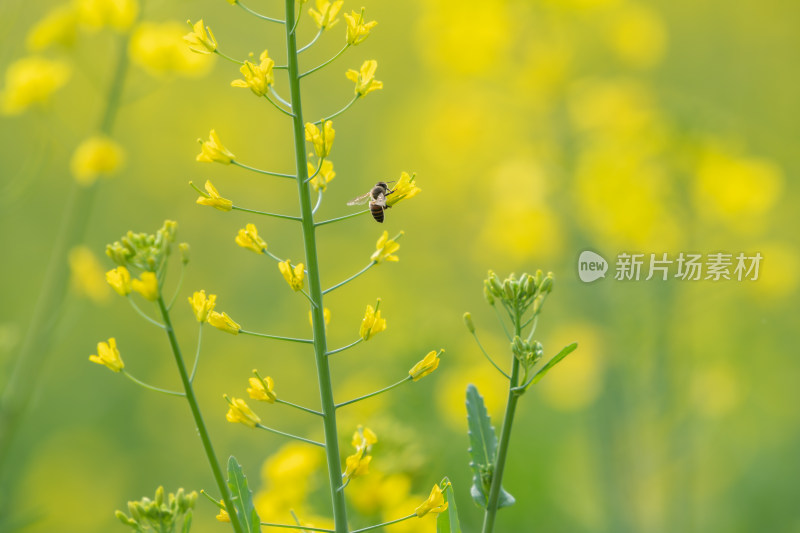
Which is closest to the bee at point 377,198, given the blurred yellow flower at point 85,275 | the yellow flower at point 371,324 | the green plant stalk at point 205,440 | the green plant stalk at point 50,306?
the yellow flower at point 371,324

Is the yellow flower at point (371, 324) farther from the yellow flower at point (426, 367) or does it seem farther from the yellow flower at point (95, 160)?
the yellow flower at point (95, 160)

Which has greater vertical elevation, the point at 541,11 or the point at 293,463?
the point at 541,11

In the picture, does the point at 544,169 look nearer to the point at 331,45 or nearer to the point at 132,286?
the point at 132,286

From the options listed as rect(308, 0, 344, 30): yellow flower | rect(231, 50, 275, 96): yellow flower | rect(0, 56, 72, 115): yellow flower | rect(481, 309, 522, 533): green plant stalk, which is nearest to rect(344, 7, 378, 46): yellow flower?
rect(308, 0, 344, 30): yellow flower

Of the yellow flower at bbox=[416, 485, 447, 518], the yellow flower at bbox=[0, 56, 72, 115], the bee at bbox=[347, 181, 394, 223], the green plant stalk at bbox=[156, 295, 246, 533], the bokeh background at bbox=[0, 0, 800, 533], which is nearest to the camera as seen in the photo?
→ the green plant stalk at bbox=[156, 295, 246, 533]

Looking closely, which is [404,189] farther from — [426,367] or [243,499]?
[243,499]

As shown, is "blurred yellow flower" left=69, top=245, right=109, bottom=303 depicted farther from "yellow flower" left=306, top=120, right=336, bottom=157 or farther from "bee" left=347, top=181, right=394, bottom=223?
"yellow flower" left=306, top=120, right=336, bottom=157

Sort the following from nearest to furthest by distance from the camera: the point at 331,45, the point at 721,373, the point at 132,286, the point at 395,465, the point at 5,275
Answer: the point at 132,286
the point at 395,465
the point at 721,373
the point at 5,275
the point at 331,45

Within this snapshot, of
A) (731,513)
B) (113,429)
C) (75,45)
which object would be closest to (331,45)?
(113,429)
